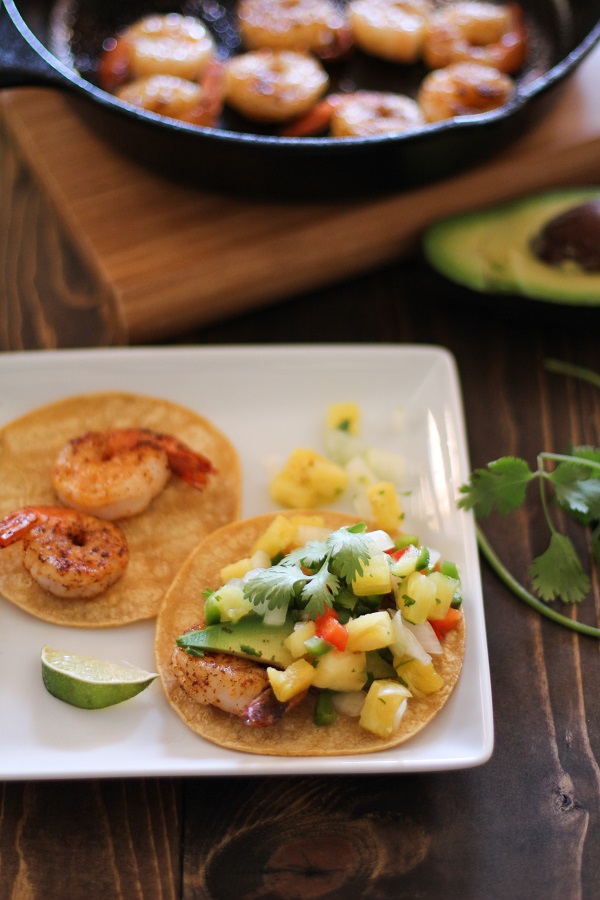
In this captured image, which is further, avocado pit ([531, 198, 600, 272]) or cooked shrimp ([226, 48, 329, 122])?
cooked shrimp ([226, 48, 329, 122])

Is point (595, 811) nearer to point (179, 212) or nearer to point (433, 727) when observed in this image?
point (433, 727)

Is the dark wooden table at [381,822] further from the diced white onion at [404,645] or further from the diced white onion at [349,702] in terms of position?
the diced white onion at [404,645]

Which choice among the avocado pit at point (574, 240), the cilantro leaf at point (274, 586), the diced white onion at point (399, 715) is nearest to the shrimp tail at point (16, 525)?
the cilantro leaf at point (274, 586)

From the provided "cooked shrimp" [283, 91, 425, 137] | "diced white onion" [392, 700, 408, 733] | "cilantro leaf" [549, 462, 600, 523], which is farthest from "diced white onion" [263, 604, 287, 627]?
"cooked shrimp" [283, 91, 425, 137]

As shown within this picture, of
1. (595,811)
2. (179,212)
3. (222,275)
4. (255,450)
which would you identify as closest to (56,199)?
(179,212)

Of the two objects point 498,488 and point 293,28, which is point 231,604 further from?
point 293,28

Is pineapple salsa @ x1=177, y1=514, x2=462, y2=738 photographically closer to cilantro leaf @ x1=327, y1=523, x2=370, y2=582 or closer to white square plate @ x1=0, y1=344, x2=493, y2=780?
cilantro leaf @ x1=327, y1=523, x2=370, y2=582
